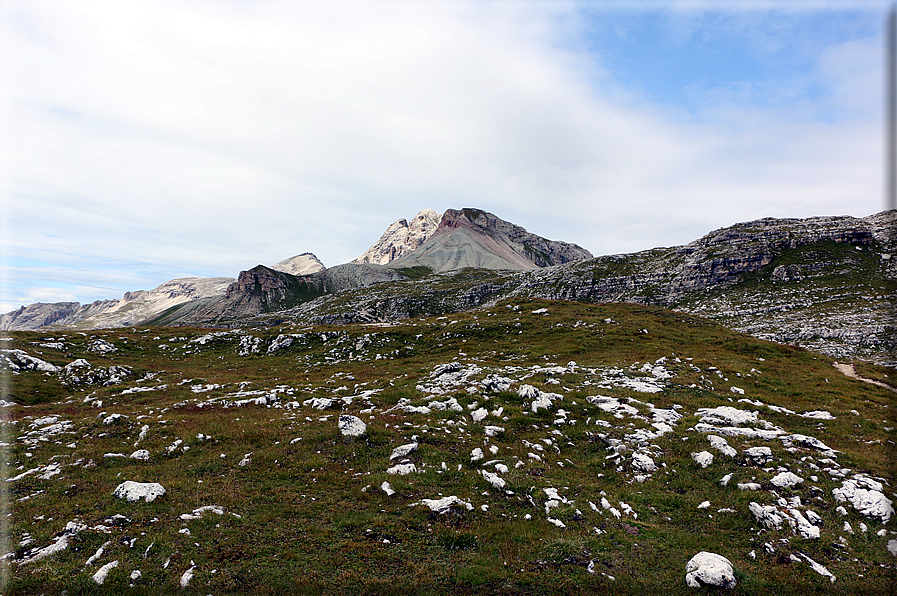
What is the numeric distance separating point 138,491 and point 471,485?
1209 centimetres

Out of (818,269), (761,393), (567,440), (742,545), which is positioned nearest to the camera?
(742,545)

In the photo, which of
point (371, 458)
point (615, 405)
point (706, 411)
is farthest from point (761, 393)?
point (371, 458)

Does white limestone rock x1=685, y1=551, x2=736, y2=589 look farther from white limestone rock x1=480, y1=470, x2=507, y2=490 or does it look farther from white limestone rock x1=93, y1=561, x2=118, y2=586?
white limestone rock x1=93, y1=561, x2=118, y2=586

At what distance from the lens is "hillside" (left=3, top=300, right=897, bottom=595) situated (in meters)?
9.16

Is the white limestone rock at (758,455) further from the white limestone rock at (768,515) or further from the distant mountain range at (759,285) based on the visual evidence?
the distant mountain range at (759,285)

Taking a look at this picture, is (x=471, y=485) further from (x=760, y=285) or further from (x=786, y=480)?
(x=760, y=285)

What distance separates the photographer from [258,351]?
57.0m

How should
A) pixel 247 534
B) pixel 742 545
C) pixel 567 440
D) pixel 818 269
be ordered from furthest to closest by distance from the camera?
pixel 818 269
pixel 567 440
pixel 247 534
pixel 742 545

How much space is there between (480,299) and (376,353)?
128932mm

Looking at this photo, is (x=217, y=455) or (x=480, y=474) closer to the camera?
(x=480, y=474)

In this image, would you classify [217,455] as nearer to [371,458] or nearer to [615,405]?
[371,458]

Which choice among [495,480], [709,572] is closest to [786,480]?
[709,572]

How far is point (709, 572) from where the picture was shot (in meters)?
8.70

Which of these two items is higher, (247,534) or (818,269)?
(818,269)
